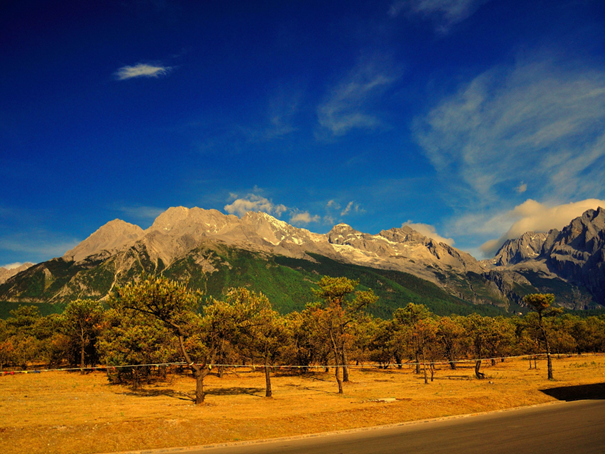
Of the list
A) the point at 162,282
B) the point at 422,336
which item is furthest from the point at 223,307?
the point at 422,336

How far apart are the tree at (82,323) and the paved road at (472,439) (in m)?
54.4

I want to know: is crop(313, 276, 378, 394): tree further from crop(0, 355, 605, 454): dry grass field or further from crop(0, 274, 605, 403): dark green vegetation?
crop(0, 355, 605, 454): dry grass field

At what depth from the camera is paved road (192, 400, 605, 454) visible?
1630 centimetres

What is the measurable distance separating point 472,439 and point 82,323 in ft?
213

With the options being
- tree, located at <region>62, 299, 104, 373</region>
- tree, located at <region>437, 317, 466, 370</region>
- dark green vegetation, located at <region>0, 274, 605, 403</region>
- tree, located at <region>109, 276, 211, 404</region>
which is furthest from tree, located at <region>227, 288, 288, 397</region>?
tree, located at <region>437, 317, 466, 370</region>

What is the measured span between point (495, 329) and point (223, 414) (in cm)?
5363

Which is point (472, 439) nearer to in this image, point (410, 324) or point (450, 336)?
point (450, 336)

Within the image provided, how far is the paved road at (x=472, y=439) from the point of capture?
642 inches

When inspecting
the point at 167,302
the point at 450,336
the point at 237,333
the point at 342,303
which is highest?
the point at 167,302

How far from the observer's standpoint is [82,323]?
A: 201 feet

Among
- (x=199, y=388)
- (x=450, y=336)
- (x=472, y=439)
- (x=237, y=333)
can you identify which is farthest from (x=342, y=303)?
(x=472, y=439)

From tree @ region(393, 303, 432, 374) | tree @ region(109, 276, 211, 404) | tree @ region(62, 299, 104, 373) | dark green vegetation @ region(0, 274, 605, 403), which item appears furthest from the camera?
tree @ region(393, 303, 432, 374)

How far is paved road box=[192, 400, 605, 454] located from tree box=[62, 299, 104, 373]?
2144 inches

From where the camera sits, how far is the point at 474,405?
27.3 metres
